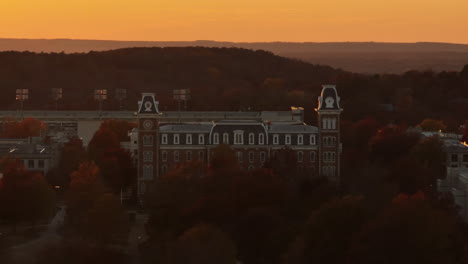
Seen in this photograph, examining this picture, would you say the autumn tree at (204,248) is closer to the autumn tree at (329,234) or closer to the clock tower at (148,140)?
the autumn tree at (329,234)

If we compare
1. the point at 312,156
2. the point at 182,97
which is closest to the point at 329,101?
the point at 312,156

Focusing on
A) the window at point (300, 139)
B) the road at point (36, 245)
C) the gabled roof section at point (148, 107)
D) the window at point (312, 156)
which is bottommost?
the road at point (36, 245)

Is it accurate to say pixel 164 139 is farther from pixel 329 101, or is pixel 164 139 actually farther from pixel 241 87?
pixel 241 87

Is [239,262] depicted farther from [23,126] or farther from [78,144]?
[23,126]

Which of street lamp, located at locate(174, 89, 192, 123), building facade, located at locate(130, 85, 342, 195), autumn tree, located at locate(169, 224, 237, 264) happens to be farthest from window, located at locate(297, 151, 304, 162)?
street lamp, located at locate(174, 89, 192, 123)

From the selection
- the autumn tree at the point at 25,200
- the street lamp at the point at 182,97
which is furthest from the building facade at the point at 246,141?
the street lamp at the point at 182,97

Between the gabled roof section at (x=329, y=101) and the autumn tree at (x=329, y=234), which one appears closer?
the autumn tree at (x=329, y=234)

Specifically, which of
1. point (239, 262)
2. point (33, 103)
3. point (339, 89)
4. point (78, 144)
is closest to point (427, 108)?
point (339, 89)
